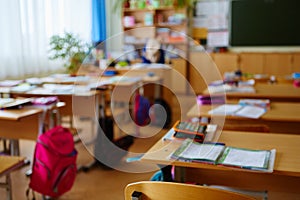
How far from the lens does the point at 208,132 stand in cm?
183

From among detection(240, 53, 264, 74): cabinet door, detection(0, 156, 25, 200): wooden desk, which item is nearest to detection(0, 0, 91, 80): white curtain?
detection(0, 156, 25, 200): wooden desk

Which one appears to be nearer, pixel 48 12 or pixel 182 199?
pixel 182 199

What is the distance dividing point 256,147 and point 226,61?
186 inches

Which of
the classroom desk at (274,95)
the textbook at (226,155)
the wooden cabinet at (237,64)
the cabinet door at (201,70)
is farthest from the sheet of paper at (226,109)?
the cabinet door at (201,70)

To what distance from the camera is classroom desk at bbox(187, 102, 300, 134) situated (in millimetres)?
2277

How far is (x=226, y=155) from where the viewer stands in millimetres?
1496

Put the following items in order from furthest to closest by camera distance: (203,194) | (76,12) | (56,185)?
1. (76,12)
2. (56,185)
3. (203,194)

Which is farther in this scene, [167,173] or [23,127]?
[23,127]

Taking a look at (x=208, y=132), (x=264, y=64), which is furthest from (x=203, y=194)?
(x=264, y=64)

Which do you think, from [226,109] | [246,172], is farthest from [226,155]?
[226,109]

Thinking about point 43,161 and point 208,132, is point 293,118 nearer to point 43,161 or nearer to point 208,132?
point 208,132

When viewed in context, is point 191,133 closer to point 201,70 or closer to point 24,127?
point 24,127

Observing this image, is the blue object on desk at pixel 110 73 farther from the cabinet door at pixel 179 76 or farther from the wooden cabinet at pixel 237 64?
the wooden cabinet at pixel 237 64

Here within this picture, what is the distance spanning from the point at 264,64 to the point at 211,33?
3.54 feet
